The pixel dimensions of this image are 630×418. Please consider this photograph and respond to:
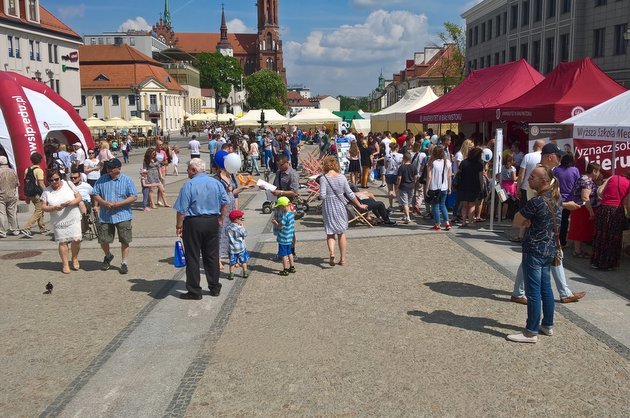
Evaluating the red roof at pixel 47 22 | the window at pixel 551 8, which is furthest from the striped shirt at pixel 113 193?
the red roof at pixel 47 22

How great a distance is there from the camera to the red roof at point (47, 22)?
45109mm

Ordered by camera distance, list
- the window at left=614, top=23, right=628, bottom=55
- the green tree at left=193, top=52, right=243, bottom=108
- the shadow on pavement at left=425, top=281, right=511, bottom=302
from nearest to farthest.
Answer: the shadow on pavement at left=425, top=281, right=511, bottom=302, the window at left=614, top=23, right=628, bottom=55, the green tree at left=193, top=52, right=243, bottom=108

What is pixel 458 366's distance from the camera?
5.48m

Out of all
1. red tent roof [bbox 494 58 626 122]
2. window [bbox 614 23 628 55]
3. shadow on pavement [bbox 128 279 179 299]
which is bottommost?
shadow on pavement [bbox 128 279 179 299]

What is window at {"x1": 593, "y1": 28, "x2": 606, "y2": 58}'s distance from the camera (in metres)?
34.4

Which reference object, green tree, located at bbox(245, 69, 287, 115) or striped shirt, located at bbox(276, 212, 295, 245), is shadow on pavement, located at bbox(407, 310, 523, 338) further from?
green tree, located at bbox(245, 69, 287, 115)

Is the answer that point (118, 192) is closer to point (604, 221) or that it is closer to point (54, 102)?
point (604, 221)

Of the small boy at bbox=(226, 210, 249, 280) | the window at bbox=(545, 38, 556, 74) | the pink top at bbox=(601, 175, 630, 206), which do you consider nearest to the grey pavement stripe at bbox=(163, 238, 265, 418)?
the small boy at bbox=(226, 210, 249, 280)

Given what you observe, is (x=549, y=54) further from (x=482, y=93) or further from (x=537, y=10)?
(x=482, y=93)

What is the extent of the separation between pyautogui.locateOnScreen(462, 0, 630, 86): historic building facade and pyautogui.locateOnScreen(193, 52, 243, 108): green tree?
77.2 m

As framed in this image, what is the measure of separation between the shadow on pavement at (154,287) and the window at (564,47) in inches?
1396

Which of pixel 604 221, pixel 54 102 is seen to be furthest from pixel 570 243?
A: pixel 54 102

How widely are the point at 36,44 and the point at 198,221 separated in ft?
157

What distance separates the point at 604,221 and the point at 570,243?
1857 millimetres
